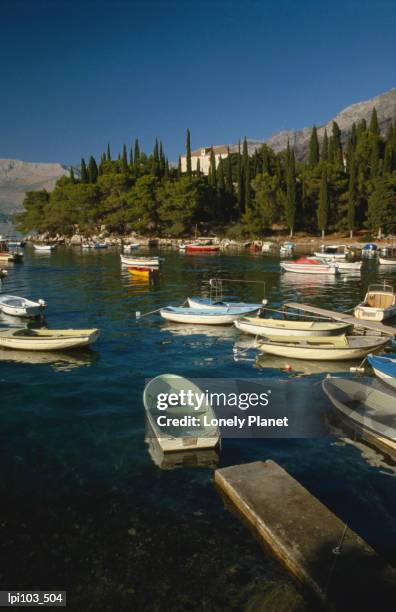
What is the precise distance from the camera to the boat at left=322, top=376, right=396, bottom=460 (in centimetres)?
1278

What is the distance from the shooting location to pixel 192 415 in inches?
535

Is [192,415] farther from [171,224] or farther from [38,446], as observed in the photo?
[171,224]

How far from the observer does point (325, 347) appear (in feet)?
67.2

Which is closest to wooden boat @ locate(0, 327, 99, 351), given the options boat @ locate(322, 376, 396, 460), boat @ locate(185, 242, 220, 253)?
boat @ locate(322, 376, 396, 460)

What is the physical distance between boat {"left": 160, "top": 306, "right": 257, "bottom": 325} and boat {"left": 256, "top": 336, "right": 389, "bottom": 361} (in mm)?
6155

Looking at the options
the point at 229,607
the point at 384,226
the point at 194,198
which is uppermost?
the point at 194,198

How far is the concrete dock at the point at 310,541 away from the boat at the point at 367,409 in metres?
3.91

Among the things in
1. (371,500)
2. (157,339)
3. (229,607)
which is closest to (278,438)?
(371,500)

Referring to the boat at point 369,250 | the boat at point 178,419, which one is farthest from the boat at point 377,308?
the boat at point 369,250

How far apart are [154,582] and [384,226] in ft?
296

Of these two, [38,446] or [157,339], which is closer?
[38,446]

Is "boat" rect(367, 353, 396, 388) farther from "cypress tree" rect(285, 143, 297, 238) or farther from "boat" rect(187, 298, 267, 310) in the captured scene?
"cypress tree" rect(285, 143, 297, 238)

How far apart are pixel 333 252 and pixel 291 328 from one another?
193ft

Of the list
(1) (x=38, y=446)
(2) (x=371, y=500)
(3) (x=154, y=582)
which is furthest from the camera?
(1) (x=38, y=446)
